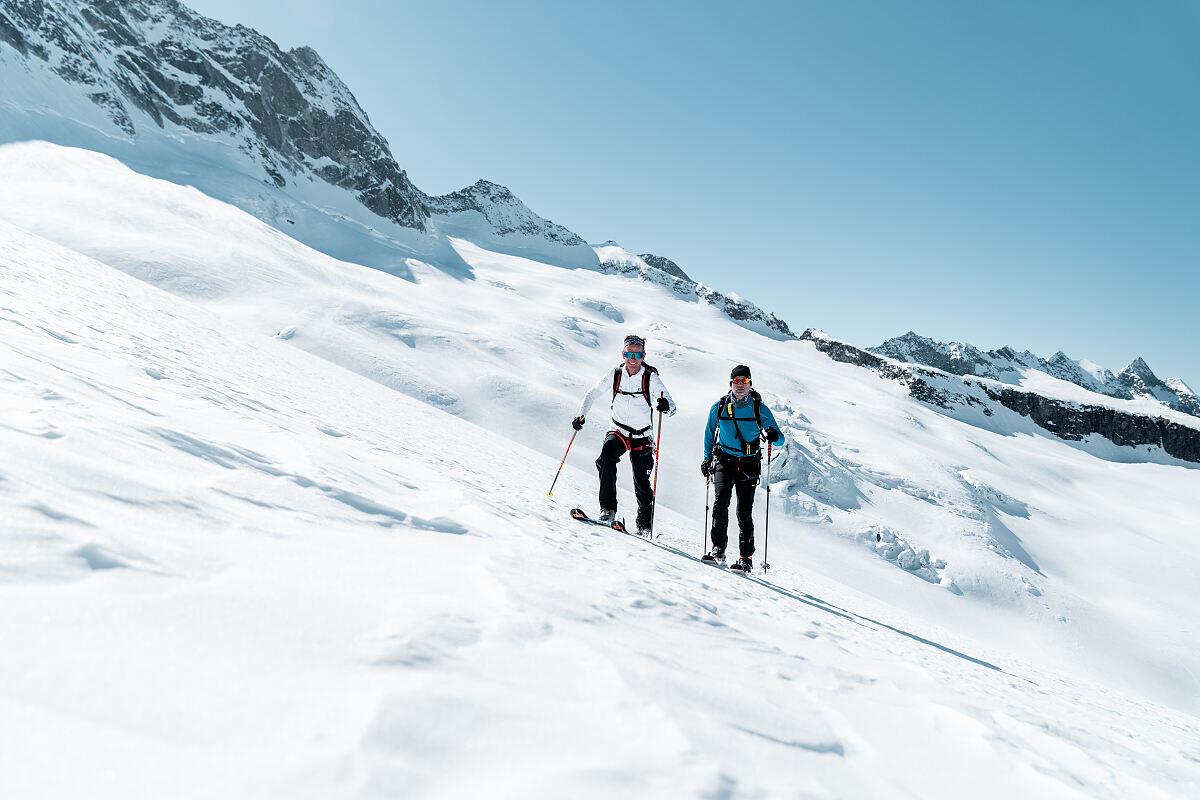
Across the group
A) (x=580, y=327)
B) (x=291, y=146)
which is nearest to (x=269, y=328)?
(x=580, y=327)

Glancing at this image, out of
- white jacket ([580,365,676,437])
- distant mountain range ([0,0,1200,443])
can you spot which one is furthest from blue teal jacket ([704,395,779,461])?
distant mountain range ([0,0,1200,443])

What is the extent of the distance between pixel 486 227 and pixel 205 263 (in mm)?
90465

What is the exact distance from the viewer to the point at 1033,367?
Answer: 5610 inches

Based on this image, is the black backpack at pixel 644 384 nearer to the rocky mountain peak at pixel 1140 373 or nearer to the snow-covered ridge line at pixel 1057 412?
the snow-covered ridge line at pixel 1057 412

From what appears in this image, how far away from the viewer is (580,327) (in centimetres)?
3509

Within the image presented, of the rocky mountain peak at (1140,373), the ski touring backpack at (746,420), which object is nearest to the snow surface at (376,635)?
the ski touring backpack at (746,420)

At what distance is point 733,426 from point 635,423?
1283mm

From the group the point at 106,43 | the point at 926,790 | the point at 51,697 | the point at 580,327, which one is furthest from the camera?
the point at 106,43

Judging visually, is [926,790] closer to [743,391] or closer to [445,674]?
[445,674]

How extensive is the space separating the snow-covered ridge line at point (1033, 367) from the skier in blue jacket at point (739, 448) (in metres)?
125

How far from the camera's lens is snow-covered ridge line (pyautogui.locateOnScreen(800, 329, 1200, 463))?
66812 mm

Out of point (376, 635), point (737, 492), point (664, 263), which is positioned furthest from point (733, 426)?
point (664, 263)

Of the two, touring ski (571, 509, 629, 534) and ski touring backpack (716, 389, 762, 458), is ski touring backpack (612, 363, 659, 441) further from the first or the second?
touring ski (571, 509, 629, 534)

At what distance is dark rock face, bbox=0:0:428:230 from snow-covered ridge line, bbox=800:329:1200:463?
219 ft
